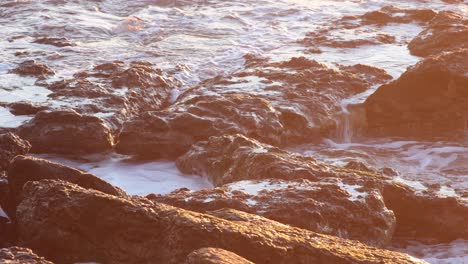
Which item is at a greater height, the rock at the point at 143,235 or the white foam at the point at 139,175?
the rock at the point at 143,235

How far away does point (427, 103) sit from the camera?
8891 millimetres

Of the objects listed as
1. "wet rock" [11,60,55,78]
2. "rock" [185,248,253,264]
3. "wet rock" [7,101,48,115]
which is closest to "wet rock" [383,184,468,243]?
"rock" [185,248,253,264]

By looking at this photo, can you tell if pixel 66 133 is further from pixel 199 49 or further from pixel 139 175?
pixel 199 49

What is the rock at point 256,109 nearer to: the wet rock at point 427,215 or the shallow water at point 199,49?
the shallow water at point 199,49

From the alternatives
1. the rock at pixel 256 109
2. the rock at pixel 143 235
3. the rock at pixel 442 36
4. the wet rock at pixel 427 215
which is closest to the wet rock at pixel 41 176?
the rock at pixel 143 235

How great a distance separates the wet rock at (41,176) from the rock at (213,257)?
167cm

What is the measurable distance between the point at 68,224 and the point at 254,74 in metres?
5.81

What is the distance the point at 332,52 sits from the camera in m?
12.3

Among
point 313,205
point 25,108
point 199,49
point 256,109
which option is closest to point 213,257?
point 313,205

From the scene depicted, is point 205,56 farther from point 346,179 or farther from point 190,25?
point 346,179

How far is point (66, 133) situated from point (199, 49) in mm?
5529

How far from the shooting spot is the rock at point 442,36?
11532 mm

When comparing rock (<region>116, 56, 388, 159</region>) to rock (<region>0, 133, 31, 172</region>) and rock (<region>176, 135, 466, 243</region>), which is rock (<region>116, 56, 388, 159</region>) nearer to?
rock (<region>176, 135, 466, 243</region>)

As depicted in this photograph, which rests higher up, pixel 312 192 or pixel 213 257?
pixel 213 257
